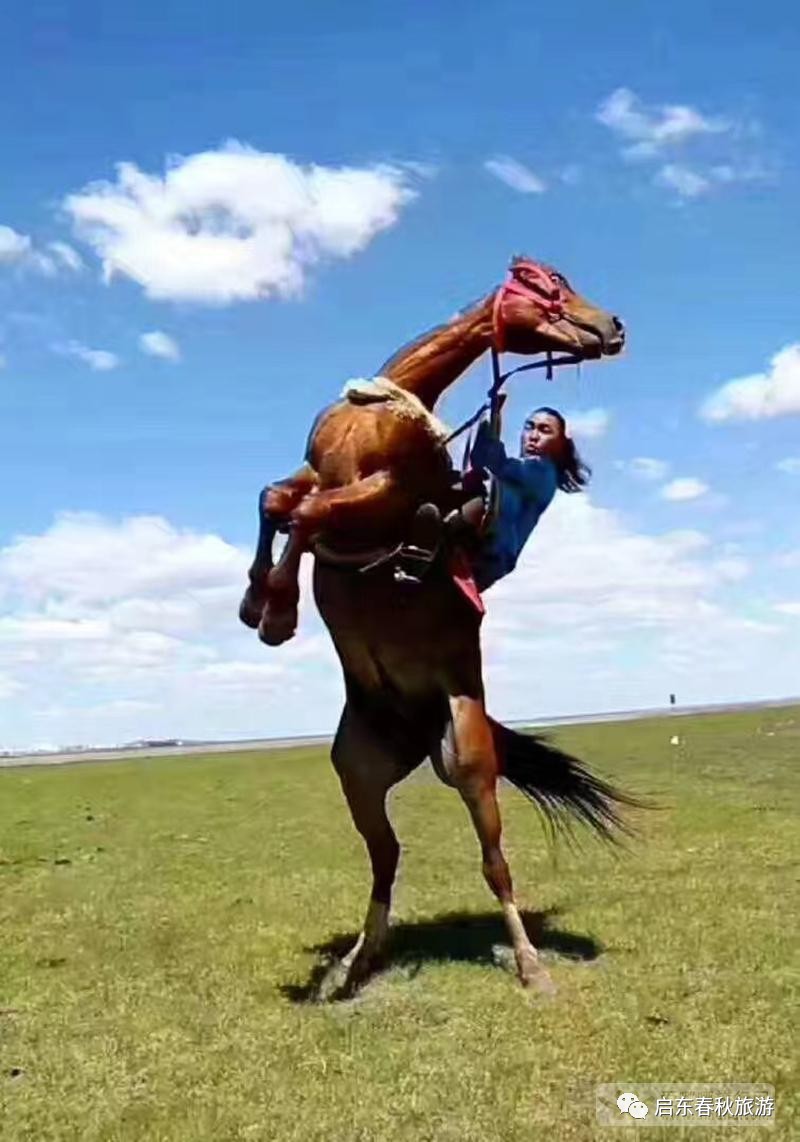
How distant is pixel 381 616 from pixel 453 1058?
219 centimetres

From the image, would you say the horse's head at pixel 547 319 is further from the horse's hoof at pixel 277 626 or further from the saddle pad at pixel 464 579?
the horse's hoof at pixel 277 626

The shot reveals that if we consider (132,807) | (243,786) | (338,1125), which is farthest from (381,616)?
(243,786)

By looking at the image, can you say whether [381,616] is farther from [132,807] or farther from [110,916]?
[132,807]

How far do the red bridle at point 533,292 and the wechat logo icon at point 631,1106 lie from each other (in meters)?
3.49

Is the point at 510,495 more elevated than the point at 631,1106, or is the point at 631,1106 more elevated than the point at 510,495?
the point at 510,495

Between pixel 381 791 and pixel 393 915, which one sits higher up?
pixel 381 791

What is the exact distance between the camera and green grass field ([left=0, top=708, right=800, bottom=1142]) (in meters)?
5.12

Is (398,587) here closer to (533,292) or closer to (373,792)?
(373,792)

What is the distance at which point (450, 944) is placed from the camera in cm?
762

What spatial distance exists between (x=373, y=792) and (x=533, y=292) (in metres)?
2.71

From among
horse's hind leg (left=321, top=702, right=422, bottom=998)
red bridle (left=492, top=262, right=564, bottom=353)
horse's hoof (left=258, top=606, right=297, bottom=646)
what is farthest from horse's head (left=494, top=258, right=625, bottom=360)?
horse's hind leg (left=321, top=702, right=422, bottom=998)

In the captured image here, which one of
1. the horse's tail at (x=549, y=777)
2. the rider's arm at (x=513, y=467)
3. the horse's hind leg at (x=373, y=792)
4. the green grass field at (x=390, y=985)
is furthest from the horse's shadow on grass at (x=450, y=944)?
the rider's arm at (x=513, y=467)

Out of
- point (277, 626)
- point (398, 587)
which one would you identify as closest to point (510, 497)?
point (398, 587)

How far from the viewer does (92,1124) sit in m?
5.04
